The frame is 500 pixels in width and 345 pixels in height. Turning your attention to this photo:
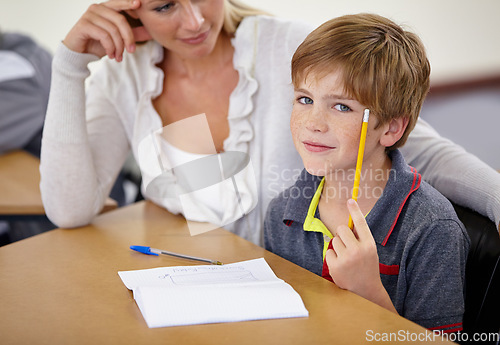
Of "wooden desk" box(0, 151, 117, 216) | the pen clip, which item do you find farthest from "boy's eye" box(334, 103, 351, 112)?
"wooden desk" box(0, 151, 117, 216)

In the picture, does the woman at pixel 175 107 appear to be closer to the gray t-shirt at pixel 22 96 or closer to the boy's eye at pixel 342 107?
the boy's eye at pixel 342 107

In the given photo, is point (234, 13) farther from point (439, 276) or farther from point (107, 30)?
point (439, 276)

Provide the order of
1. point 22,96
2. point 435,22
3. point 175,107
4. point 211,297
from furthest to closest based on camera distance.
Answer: point 435,22 → point 22,96 → point 175,107 → point 211,297

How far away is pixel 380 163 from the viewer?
1160 millimetres

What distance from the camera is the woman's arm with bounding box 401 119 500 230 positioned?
1.12m

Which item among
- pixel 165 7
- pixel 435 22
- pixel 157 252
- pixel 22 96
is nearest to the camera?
pixel 157 252

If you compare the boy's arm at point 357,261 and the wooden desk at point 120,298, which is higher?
the boy's arm at point 357,261

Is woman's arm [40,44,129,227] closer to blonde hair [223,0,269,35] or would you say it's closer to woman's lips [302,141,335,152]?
blonde hair [223,0,269,35]

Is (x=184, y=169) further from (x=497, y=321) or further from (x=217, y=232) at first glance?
(x=497, y=321)

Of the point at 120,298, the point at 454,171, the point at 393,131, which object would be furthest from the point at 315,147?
the point at 120,298

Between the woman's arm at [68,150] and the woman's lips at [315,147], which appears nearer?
the woman's lips at [315,147]

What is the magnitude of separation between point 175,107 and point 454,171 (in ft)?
2.56

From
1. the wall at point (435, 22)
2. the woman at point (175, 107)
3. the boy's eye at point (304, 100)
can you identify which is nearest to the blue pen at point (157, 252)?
the woman at point (175, 107)

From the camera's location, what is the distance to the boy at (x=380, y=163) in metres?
1.01
